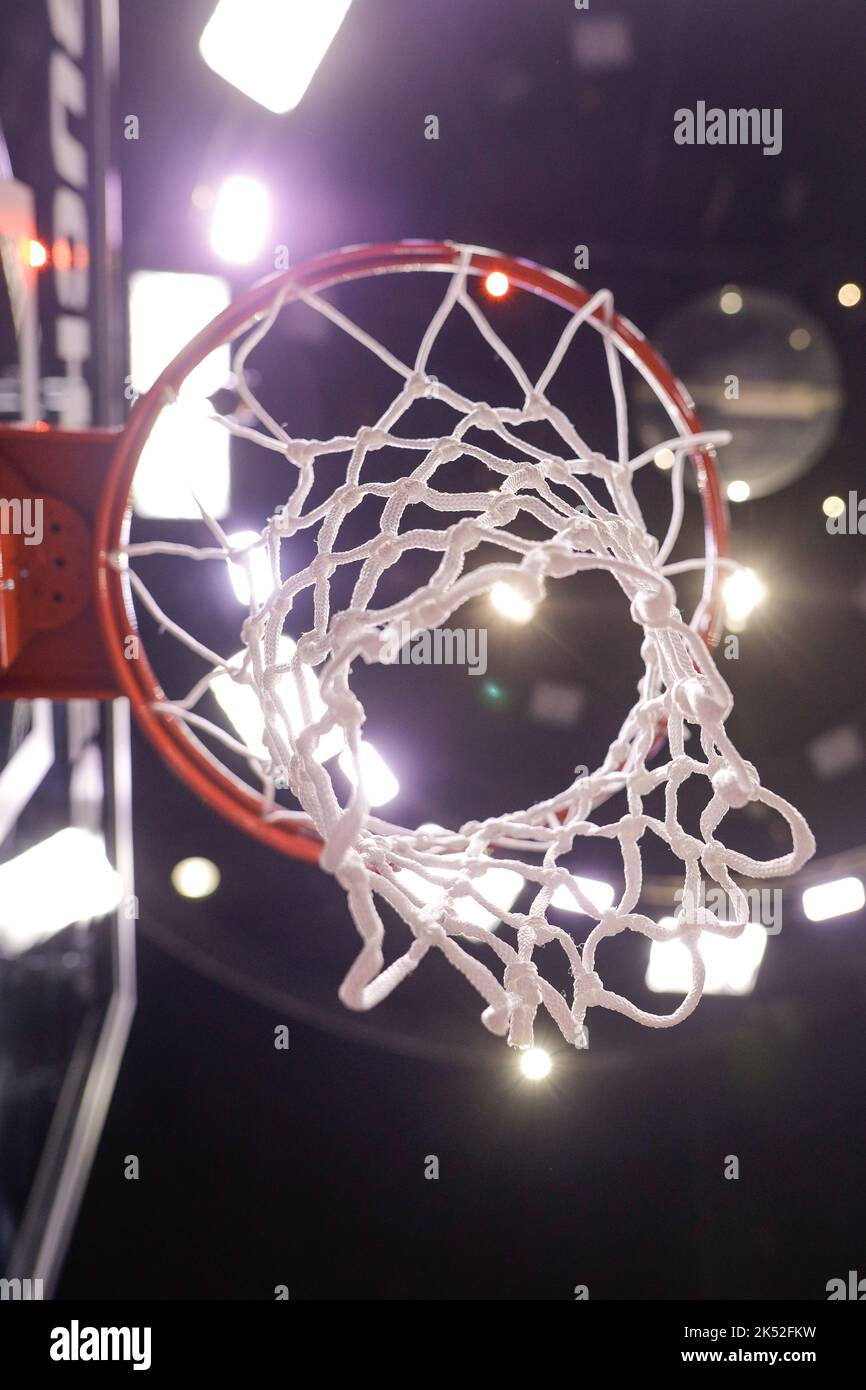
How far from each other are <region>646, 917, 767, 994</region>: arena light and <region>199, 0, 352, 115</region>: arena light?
1.80m

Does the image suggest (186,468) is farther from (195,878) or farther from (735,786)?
(735,786)

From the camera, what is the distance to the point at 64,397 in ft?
4.72

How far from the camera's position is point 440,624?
107 cm

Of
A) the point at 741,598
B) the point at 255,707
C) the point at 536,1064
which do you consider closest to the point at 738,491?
the point at 741,598

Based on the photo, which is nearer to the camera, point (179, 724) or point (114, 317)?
point (179, 724)

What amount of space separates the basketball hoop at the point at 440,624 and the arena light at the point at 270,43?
2.35 feet

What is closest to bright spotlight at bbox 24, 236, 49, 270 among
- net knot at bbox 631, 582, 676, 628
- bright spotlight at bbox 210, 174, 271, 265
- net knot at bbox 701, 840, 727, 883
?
bright spotlight at bbox 210, 174, 271, 265

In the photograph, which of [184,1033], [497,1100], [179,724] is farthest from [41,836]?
[497,1100]

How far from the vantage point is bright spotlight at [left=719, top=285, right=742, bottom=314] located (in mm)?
1693

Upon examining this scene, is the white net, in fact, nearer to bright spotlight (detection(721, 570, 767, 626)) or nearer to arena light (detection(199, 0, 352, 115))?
bright spotlight (detection(721, 570, 767, 626))

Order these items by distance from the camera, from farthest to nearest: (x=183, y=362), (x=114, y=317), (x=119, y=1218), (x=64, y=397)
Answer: (x=119, y=1218) < (x=114, y=317) < (x=64, y=397) < (x=183, y=362)

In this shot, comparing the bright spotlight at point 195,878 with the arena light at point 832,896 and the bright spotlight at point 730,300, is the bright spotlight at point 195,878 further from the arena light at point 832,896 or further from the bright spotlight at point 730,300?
the bright spotlight at point 730,300
